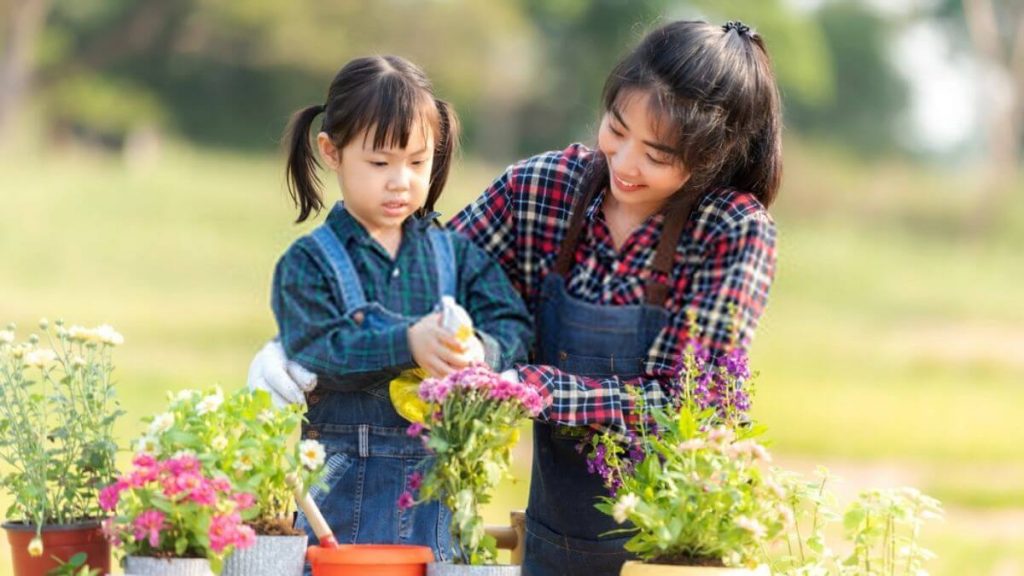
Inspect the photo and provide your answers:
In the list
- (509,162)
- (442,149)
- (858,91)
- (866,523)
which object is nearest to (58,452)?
(442,149)

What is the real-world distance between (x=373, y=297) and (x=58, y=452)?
0.64m

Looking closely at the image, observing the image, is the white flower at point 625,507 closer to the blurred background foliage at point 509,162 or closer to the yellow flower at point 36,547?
the yellow flower at point 36,547

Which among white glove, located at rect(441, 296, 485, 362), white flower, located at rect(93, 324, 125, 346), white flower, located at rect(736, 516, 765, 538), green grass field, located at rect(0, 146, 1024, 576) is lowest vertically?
white flower, located at rect(736, 516, 765, 538)

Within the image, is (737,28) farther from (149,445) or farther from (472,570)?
(149,445)

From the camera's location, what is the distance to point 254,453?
252 centimetres

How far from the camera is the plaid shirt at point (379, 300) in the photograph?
2.85 m

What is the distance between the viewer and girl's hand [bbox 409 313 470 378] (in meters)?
2.72

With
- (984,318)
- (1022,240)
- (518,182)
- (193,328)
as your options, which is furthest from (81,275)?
(518,182)

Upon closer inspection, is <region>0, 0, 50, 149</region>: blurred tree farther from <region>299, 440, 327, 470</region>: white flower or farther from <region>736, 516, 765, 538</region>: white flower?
<region>736, 516, 765, 538</region>: white flower

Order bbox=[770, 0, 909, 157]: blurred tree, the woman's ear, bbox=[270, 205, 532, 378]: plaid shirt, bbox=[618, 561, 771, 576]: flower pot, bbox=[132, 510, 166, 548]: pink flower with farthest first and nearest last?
bbox=[770, 0, 909, 157]: blurred tree < the woman's ear < bbox=[270, 205, 532, 378]: plaid shirt < bbox=[618, 561, 771, 576]: flower pot < bbox=[132, 510, 166, 548]: pink flower

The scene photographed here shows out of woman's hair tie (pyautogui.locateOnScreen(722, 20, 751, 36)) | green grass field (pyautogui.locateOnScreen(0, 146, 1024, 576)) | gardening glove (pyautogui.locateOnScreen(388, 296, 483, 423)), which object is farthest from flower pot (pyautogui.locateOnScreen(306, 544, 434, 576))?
green grass field (pyautogui.locateOnScreen(0, 146, 1024, 576))

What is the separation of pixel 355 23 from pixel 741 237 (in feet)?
69.5

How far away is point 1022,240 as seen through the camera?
996 inches

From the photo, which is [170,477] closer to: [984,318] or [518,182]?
[518,182]
